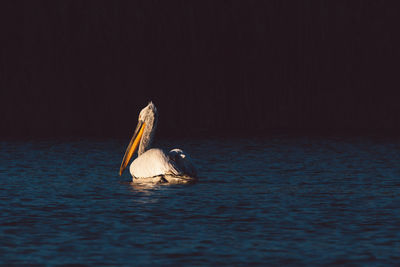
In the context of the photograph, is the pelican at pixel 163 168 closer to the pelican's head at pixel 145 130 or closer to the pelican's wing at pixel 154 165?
the pelican's wing at pixel 154 165

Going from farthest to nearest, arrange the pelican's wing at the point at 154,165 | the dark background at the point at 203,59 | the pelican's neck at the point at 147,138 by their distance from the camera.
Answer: the dark background at the point at 203,59 → the pelican's neck at the point at 147,138 → the pelican's wing at the point at 154,165

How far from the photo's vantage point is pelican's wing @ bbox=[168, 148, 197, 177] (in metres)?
16.0

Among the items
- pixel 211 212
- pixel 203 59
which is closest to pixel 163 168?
pixel 211 212

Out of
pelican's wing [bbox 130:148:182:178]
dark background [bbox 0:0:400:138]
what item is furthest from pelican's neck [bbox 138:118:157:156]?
dark background [bbox 0:0:400:138]

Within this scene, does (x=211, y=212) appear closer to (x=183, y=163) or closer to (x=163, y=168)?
(x=163, y=168)

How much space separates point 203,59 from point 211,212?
30529mm

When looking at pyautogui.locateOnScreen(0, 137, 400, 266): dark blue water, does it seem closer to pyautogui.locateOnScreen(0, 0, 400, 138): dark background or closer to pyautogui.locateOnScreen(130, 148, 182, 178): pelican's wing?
pyautogui.locateOnScreen(130, 148, 182, 178): pelican's wing

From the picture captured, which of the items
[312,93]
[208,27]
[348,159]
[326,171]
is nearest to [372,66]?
[312,93]

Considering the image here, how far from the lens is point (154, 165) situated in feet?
52.7

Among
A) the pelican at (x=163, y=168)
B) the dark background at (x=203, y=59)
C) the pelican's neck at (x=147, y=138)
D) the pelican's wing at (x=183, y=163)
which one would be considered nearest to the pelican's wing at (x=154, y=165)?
the pelican at (x=163, y=168)

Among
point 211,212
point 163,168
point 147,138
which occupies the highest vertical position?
point 147,138

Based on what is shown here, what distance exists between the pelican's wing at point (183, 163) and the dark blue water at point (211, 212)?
28cm

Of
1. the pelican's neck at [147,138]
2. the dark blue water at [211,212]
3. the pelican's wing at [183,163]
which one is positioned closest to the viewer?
the dark blue water at [211,212]

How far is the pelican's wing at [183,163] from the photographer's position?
16031mm
